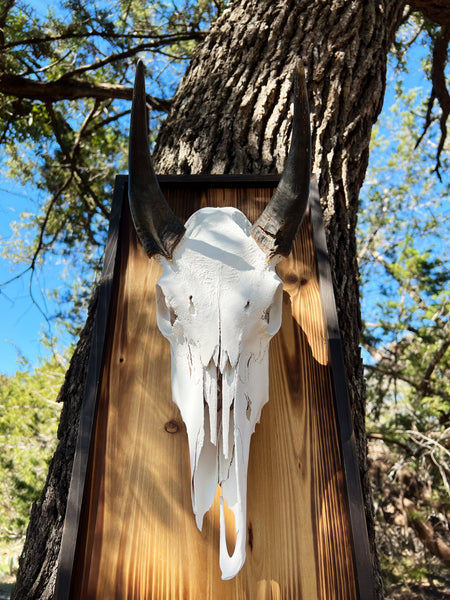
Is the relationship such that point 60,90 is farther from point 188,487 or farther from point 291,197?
point 188,487

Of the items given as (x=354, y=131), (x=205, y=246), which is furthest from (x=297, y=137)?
(x=354, y=131)

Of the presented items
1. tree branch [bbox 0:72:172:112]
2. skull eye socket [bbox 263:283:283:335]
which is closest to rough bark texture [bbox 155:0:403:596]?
skull eye socket [bbox 263:283:283:335]

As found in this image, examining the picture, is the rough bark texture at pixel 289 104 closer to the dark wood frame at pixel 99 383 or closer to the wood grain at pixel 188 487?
the dark wood frame at pixel 99 383

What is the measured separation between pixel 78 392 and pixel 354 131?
1959 mm

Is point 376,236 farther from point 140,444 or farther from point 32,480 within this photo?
point 140,444

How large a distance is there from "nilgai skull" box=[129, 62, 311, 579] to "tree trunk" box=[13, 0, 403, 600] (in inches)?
29.3

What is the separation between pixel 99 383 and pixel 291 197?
87 cm

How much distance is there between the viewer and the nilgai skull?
4.74 ft

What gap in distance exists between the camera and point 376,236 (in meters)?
11.1

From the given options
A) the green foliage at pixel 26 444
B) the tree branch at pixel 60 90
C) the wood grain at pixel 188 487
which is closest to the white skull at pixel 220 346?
the wood grain at pixel 188 487

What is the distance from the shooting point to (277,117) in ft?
8.68

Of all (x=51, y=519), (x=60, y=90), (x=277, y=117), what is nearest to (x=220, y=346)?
(x=51, y=519)

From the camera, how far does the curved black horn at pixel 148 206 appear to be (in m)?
1.71

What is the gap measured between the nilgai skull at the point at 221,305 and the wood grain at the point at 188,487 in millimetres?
137
